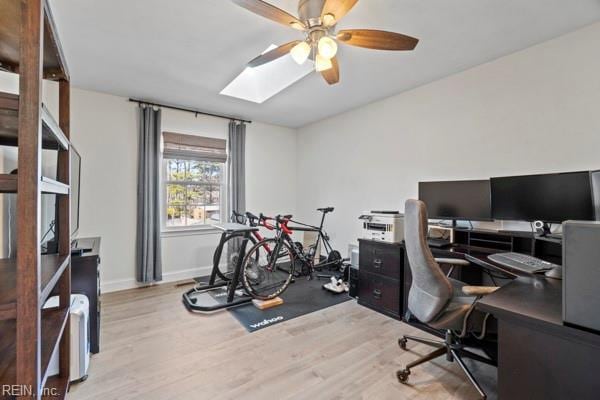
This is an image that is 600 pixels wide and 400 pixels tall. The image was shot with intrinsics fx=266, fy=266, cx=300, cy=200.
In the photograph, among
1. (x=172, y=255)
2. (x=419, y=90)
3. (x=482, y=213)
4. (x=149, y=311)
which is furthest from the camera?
(x=172, y=255)

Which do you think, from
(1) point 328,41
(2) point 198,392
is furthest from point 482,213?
(2) point 198,392

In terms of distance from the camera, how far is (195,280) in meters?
3.92

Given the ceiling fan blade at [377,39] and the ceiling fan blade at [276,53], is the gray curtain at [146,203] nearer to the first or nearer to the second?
the ceiling fan blade at [276,53]

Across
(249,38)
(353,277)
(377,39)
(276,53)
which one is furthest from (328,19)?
(353,277)

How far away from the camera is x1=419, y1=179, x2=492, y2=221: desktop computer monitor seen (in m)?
2.45

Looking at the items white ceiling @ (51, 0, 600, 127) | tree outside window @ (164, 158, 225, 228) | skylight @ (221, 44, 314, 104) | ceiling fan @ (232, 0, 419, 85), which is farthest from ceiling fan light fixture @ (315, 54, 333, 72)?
tree outside window @ (164, 158, 225, 228)

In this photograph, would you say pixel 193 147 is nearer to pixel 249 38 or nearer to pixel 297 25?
pixel 249 38

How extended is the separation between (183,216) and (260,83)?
2.25 m

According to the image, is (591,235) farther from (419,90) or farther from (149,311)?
(149,311)

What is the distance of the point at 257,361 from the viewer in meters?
1.98

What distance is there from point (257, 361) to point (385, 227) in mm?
1751

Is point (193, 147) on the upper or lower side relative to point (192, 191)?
upper

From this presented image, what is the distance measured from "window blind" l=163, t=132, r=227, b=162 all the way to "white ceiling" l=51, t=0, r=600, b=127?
0.73 meters

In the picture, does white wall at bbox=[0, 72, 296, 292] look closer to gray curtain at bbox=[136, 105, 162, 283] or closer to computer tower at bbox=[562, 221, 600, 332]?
gray curtain at bbox=[136, 105, 162, 283]
